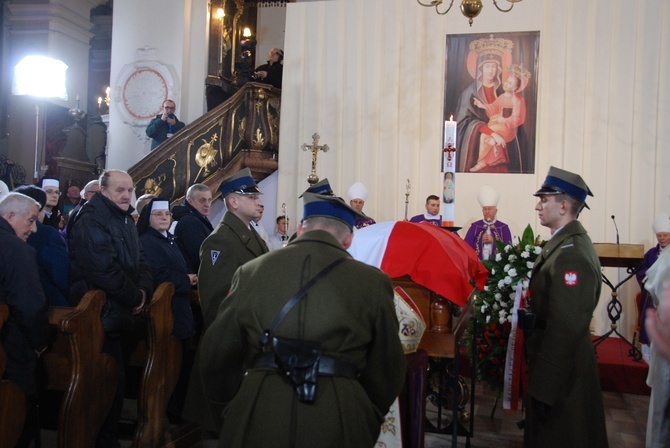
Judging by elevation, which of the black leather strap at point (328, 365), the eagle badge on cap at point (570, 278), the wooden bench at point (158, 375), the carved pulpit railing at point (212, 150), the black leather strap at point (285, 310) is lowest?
the wooden bench at point (158, 375)

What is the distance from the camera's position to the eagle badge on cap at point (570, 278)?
353cm

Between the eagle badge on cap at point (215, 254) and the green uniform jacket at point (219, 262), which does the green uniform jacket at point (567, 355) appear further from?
the eagle badge on cap at point (215, 254)

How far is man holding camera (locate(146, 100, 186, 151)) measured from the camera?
10.0 m

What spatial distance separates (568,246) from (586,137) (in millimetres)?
6125

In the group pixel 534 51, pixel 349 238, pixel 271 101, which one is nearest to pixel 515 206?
pixel 534 51

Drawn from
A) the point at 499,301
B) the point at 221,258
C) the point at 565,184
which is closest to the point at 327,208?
the point at 221,258

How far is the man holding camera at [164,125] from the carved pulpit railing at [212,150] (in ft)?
2.16

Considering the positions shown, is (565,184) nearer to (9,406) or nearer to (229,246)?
(229,246)

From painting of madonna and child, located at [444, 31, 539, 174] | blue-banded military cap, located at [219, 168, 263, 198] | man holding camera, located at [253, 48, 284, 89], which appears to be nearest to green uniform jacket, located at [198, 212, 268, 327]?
blue-banded military cap, located at [219, 168, 263, 198]

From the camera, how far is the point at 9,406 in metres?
3.33

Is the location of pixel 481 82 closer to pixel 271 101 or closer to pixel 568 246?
pixel 271 101

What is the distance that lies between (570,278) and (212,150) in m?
6.82

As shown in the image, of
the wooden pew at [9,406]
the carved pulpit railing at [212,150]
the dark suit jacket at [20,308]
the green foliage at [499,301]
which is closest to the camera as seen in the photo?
the wooden pew at [9,406]

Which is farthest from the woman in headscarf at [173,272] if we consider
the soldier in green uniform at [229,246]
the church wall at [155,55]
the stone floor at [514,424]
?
the church wall at [155,55]
